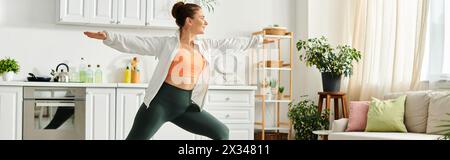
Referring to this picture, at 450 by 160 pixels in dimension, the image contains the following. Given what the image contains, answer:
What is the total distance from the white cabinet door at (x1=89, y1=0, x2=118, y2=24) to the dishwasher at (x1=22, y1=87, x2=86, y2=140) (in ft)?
2.55

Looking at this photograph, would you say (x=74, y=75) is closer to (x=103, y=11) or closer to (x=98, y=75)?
(x=98, y=75)

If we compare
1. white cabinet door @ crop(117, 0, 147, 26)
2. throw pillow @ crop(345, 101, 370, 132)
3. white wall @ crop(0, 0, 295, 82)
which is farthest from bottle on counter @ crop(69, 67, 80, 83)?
throw pillow @ crop(345, 101, 370, 132)

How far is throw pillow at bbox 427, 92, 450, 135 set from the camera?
178 inches

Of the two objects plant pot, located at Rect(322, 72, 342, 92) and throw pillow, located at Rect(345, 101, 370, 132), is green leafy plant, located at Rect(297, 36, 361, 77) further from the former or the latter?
throw pillow, located at Rect(345, 101, 370, 132)

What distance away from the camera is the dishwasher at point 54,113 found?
17.6ft

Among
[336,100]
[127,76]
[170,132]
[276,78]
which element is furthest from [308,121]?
[127,76]

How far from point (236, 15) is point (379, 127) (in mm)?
2396

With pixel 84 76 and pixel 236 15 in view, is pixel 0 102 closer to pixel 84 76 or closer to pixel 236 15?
pixel 84 76

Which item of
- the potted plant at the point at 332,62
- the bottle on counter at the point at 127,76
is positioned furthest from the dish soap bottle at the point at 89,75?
the potted plant at the point at 332,62

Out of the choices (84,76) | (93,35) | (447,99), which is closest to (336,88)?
(447,99)

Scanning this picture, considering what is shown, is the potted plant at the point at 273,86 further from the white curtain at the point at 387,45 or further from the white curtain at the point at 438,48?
the white curtain at the point at 438,48

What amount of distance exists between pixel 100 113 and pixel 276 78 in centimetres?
222
